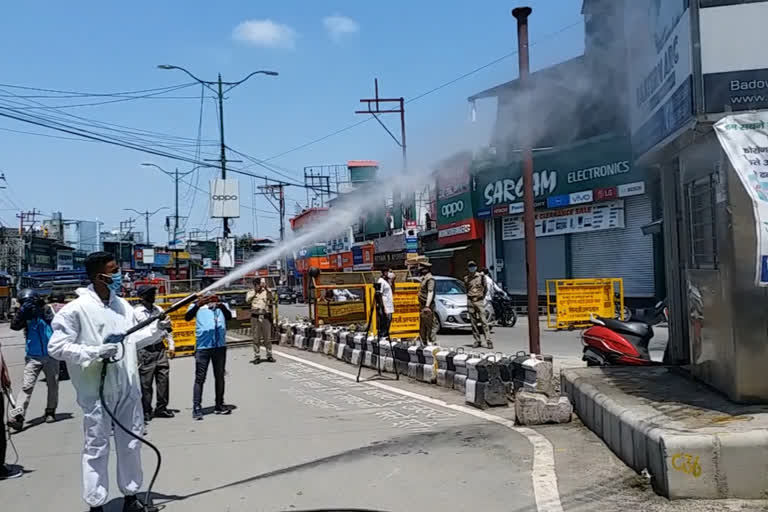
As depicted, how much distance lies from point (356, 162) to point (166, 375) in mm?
43212

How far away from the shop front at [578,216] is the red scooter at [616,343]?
43.9 feet

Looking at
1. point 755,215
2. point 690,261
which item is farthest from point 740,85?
point 690,261

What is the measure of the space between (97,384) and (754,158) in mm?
5085

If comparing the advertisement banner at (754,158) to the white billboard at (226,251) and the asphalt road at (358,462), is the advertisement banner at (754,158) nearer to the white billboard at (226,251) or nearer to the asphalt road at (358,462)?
the asphalt road at (358,462)

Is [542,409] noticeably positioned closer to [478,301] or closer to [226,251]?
[478,301]

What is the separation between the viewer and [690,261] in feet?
23.4

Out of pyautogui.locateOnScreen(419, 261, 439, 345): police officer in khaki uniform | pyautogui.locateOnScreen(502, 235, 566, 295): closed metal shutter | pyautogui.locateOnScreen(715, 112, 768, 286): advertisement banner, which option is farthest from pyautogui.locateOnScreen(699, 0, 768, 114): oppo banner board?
pyautogui.locateOnScreen(502, 235, 566, 295): closed metal shutter

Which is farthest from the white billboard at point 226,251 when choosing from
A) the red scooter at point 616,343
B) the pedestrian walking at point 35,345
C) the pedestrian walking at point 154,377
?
the red scooter at point 616,343

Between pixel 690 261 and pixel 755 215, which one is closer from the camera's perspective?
pixel 755 215

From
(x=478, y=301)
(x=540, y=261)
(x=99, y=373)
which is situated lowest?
(x=99, y=373)

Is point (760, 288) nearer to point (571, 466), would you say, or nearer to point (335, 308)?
point (571, 466)

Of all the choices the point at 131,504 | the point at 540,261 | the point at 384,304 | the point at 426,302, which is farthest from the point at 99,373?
the point at 540,261

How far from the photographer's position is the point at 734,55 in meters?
5.54

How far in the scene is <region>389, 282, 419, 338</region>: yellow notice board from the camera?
54.6 feet
